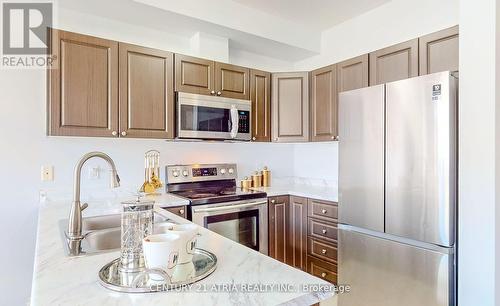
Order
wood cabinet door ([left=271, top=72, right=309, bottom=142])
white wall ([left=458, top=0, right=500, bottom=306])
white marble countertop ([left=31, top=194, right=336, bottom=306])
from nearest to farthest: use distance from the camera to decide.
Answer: white marble countertop ([left=31, top=194, right=336, bottom=306])
white wall ([left=458, top=0, right=500, bottom=306])
wood cabinet door ([left=271, top=72, right=309, bottom=142])

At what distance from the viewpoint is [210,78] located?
2.72m

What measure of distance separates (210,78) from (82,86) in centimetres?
103

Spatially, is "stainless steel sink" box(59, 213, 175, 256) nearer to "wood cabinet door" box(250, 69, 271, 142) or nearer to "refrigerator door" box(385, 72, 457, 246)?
"refrigerator door" box(385, 72, 457, 246)

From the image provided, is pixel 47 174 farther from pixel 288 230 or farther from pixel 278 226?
pixel 288 230

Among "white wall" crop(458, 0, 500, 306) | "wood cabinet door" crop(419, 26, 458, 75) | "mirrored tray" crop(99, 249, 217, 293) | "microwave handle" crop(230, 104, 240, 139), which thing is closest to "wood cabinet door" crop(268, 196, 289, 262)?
"microwave handle" crop(230, 104, 240, 139)

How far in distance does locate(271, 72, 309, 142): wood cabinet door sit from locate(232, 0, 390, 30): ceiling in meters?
0.55

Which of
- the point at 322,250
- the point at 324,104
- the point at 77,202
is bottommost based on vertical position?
the point at 322,250

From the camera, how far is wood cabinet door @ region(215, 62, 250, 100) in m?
2.77

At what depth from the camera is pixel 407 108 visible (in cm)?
191

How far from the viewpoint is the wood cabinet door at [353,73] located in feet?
8.49

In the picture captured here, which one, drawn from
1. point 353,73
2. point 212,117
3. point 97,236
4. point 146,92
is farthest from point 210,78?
point 97,236

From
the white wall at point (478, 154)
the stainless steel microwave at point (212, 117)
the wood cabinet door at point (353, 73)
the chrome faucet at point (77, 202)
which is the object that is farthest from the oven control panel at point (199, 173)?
the white wall at point (478, 154)

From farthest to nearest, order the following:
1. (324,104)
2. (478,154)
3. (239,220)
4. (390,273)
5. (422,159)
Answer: (324,104)
(239,220)
(390,273)
(422,159)
(478,154)

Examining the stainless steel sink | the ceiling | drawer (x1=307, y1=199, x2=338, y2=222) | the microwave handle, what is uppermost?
the ceiling
